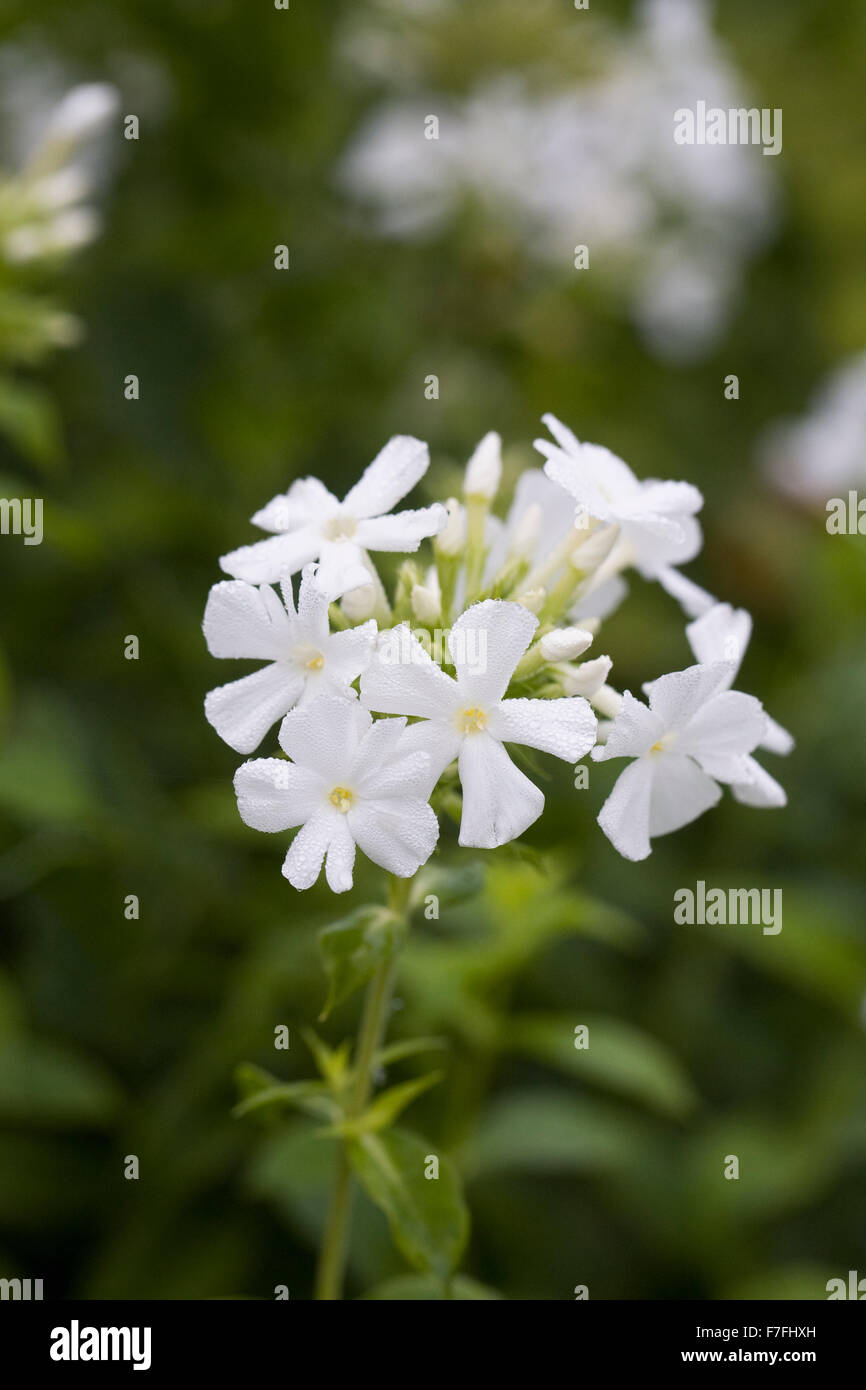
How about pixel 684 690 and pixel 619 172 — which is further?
pixel 619 172

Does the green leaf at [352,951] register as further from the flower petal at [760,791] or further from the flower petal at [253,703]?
the flower petal at [760,791]

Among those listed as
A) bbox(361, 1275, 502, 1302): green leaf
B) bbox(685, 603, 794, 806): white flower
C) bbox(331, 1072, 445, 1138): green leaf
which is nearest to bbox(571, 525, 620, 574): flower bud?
bbox(685, 603, 794, 806): white flower

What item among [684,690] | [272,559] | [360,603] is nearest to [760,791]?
[684,690]

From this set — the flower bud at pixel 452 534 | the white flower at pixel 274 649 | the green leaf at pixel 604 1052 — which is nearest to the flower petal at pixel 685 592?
the flower bud at pixel 452 534

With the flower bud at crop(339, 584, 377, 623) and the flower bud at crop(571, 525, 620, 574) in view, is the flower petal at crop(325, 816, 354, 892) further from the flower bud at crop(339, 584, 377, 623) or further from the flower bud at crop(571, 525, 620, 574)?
the flower bud at crop(571, 525, 620, 574)

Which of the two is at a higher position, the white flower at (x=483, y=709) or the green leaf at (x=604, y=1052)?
the white flower at (x=483, y=709)

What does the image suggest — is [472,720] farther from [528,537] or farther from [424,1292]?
[424,1292]
